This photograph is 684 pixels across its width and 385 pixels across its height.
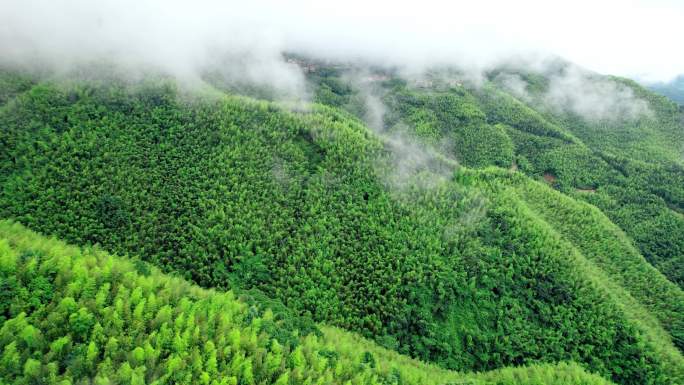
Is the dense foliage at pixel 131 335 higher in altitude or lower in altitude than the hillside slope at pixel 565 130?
lower

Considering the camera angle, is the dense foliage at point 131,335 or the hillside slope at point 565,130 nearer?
the dense foliage at point 131,335

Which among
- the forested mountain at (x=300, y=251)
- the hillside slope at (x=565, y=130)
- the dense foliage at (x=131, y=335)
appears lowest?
the dense foliage at (x=131, y=335)

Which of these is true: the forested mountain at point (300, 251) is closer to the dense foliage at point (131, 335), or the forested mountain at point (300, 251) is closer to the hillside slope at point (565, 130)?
the dense foliage at point (131, 335)

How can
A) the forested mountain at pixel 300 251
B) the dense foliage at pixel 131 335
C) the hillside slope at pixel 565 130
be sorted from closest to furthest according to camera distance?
the dense foliage at pixel 131 335 < the forested mountain at pixel 300 251 < the hillside slope at pixel 565 130

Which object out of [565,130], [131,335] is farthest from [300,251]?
[565,130]

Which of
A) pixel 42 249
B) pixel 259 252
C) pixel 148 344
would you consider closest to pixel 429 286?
pixel 259 252

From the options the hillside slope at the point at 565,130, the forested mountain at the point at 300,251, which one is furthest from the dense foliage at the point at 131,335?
the hillside slope at the point at 565,130

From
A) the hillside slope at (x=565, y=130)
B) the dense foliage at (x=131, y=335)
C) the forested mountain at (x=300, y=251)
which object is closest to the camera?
the dense foliage at (x=131, y=335)

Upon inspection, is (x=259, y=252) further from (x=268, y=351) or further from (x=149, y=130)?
(x=149, y=130)

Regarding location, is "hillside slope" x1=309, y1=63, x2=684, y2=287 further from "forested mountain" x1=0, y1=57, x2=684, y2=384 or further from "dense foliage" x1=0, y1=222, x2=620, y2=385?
"dense foliage" x1=0, y1=222, x2=620, y2=385
